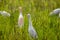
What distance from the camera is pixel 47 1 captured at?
261 cm

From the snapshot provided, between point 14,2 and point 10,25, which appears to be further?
point 14,2

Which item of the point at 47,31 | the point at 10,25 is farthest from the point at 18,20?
the point at 47,31

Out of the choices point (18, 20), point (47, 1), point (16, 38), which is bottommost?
point (16, 38)

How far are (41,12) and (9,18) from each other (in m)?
0.31

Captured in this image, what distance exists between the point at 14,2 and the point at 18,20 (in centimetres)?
47

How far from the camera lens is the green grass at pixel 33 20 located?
2111 mm

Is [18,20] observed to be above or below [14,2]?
below

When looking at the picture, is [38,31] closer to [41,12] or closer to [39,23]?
[39,23]

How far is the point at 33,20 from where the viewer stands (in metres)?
2.30

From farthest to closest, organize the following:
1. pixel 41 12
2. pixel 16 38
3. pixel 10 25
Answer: pixel 41 12, pixel 10 25, pixel 16 38

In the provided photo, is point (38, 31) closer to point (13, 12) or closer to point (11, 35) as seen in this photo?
point (11, 35)

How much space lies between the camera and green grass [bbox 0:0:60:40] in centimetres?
211

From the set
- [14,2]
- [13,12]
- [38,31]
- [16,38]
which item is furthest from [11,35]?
[14,2]

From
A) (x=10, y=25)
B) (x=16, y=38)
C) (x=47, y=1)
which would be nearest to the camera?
(x=16, y=38)
